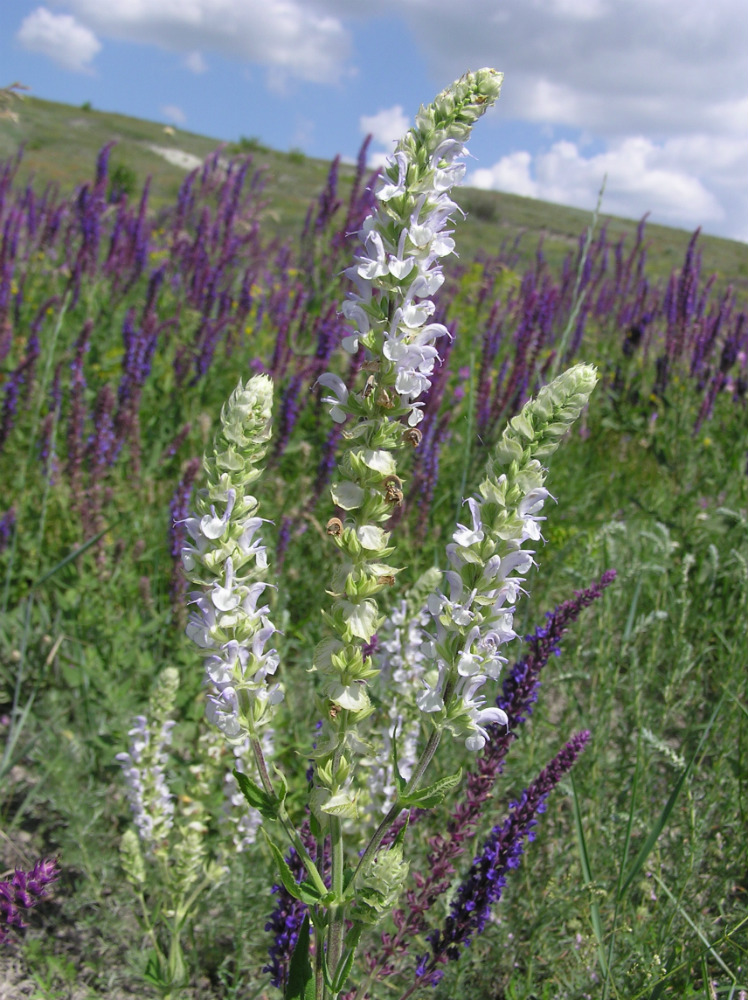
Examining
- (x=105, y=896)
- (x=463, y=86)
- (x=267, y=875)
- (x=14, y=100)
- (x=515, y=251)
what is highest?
(x=515, y=251)

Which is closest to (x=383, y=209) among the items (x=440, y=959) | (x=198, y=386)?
(x=440, y=959)

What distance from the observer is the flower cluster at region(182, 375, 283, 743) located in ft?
3.83

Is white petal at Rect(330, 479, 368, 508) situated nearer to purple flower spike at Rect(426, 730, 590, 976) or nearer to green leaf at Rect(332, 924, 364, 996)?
green leaf at Rect(332, 924, 364, 996)

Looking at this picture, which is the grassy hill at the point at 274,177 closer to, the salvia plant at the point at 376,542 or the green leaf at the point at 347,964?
the salvia plant at the point at 376,542

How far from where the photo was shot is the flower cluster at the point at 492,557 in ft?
3.59

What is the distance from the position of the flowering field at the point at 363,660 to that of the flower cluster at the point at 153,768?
0.01 m

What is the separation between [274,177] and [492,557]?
21.7 m

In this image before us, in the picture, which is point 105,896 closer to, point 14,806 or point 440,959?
point 14,806

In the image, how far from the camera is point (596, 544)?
123 inches

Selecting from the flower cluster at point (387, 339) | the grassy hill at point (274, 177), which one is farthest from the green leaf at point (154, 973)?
the grassy hill at point (274, 177)

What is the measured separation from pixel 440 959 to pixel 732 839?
1196mm

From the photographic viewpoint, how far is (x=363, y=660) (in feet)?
4.35

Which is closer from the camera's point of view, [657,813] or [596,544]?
[657,813]

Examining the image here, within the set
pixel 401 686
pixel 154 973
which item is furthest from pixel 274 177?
pixel 154 973
